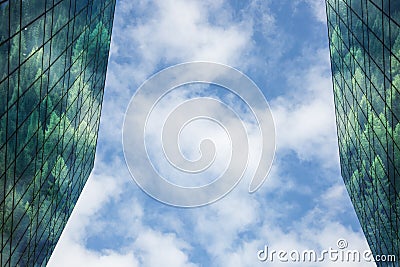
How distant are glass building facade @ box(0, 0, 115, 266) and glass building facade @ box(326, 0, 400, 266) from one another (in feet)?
66.5

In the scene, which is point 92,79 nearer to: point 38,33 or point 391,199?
point 38,33

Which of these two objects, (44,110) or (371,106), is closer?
(44,110)

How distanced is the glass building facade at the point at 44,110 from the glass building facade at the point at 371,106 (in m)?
20.3

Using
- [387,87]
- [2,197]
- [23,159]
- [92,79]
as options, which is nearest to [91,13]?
[92,79]

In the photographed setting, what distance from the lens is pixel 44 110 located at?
94.4ft

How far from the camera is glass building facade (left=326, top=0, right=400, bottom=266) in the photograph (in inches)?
975

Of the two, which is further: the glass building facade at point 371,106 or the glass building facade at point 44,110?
the glass building facade at point 371,106

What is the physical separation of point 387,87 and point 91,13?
25.2 m

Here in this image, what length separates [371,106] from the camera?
96.9 feet

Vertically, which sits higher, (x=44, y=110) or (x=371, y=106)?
(x=371, y=106)

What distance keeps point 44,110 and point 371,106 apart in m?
23.0

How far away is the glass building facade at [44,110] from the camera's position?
2259 cm

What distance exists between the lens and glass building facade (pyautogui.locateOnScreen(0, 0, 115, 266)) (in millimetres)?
22594

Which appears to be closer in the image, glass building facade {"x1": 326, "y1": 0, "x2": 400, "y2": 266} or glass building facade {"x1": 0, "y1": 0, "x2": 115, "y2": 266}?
glass building facade {"x1": 0, "y1": 0, "x2": 115, "y2": 266}
